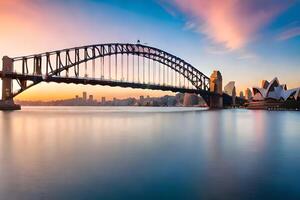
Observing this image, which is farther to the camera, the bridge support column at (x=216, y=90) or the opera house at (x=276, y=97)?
the bridge support column at (x=216, y=90)

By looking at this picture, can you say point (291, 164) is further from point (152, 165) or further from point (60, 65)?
point (60, 65)

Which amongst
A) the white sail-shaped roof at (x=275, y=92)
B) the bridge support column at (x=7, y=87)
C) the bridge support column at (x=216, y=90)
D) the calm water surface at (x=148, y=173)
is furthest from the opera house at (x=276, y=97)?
the calm water surface at (x=148, y=173)

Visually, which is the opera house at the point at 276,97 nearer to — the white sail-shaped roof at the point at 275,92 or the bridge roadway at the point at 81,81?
the white sail-shaped roof at the point at 275,92

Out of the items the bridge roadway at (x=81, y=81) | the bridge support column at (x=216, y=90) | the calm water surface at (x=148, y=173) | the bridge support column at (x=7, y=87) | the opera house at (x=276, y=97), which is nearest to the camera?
the calm water surface at (x=148, y=173)

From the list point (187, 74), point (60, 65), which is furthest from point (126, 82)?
point (187, 74)

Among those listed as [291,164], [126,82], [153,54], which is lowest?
[291,164]

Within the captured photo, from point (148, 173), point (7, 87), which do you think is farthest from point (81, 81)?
point (148, 173)

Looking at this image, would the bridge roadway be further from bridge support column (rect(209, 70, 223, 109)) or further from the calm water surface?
the calm water surface
